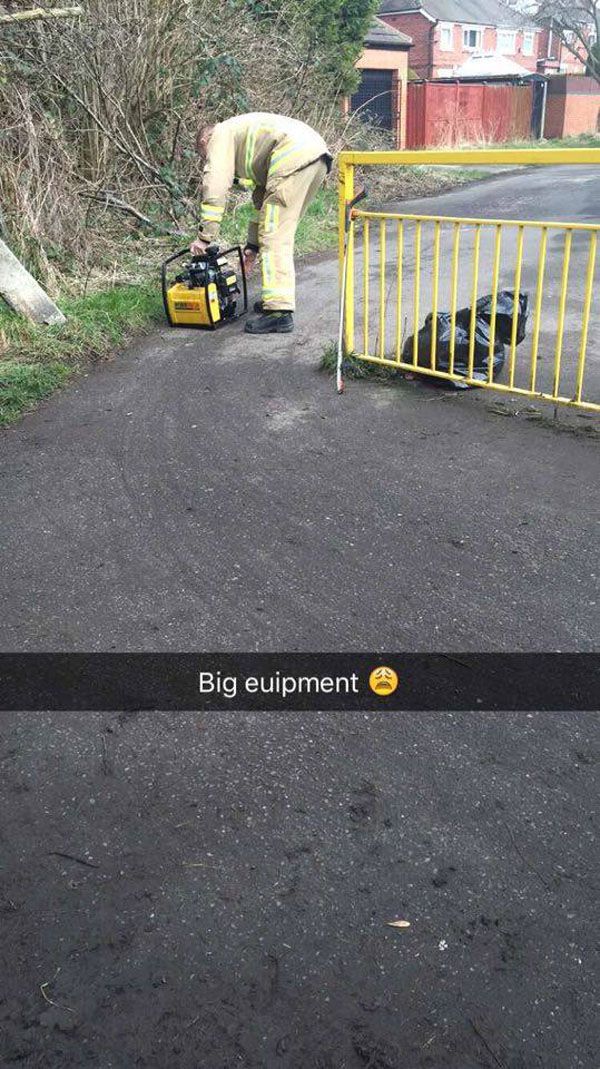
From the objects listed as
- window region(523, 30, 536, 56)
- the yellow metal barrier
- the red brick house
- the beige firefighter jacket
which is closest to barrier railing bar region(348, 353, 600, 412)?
the yellow metal barrier

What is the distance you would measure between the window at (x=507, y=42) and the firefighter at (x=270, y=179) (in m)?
57.4

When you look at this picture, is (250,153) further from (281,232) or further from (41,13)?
(41,13)

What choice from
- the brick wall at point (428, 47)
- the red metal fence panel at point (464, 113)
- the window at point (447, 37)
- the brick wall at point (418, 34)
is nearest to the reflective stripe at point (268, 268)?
the red metal fence panel at point (464, 113)

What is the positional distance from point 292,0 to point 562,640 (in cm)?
1341

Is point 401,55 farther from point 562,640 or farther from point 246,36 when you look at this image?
point 562,640

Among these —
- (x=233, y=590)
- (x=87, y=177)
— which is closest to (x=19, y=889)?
(x=233, y=590)

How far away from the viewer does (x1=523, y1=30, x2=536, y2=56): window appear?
5827 cm

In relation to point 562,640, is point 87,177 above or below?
above

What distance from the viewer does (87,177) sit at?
31.5 feet

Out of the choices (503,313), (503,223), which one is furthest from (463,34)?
(503,223)

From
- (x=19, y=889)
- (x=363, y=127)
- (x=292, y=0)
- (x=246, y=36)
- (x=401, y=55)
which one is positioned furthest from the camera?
(x=401, y=55)

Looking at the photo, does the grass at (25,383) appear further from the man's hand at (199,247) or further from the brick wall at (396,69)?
the brick wall at (396,69)

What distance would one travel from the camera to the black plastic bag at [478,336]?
5383mm

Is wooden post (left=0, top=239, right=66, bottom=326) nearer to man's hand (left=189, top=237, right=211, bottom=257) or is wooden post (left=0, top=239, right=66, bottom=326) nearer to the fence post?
man's hand (left=189, top=237, right=211, bottom=257)
